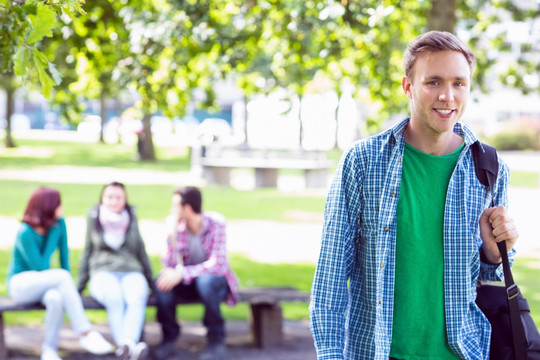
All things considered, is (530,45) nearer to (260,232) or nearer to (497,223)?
(260,232)

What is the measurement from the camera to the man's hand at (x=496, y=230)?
268 centimetres

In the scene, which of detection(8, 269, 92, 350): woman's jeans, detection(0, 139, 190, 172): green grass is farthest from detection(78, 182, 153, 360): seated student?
detection(0, 139, 190, 172): green grass

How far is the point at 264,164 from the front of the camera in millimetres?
22656

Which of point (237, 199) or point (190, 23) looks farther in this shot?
point (237, 199)

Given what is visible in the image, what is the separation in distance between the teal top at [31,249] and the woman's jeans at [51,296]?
84 mm

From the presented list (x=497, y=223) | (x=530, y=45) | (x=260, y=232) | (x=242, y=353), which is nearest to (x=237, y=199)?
(x=260, y=232)

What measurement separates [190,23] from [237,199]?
447 inches

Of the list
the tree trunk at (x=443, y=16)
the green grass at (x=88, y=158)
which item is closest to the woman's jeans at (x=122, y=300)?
the tree trunk at (x=443, y=16)

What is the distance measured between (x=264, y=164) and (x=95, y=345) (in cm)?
1605

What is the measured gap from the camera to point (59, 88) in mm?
8570

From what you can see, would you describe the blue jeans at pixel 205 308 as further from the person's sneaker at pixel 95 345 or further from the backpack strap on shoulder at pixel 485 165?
the backpack strap on shoulder at pixel 485 165

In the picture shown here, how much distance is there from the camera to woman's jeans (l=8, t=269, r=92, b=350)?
6715mm

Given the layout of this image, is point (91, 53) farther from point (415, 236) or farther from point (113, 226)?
point (415, 236)

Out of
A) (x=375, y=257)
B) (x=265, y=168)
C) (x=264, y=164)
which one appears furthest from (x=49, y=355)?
(x=264, y=164)
